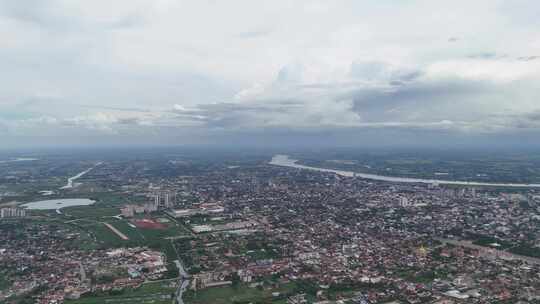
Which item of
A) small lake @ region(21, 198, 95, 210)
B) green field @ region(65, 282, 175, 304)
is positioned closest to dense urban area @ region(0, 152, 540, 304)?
green field @ region(65, 282, 175, 304)

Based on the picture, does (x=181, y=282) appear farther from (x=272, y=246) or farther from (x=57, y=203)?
(x=57, y=203)

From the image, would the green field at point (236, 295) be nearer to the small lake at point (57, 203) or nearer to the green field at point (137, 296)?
the green field at point (137, 296)

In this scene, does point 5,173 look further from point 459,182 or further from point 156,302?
point 459,182

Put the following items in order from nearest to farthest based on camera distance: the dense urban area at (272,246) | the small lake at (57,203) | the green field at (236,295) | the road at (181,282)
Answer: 1. the green field at (236,295)
2. the road at (181,282)
3. the dense urban area at (272,246)
4. the small lake at (57,203)

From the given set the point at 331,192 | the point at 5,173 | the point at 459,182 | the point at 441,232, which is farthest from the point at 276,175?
the point at 5,173

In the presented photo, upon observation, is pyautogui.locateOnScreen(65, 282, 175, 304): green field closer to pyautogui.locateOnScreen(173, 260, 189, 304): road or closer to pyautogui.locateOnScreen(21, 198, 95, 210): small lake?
pyautogui.locateOnScreen(173, 260, 189, 304): road

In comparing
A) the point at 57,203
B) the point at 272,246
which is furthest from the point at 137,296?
the point at 57,203

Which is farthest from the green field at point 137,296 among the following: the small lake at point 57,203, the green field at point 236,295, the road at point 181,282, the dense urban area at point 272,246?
the small lake at point 57,203

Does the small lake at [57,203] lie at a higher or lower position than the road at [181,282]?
higher
